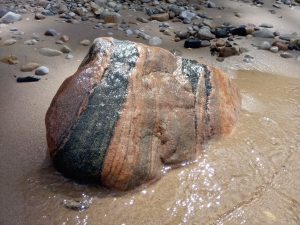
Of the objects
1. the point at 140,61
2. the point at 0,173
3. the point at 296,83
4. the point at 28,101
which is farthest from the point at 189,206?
the point at 296,83

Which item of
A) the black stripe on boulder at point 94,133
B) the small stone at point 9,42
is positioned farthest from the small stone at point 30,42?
the black stripe on boulder at point 94,133

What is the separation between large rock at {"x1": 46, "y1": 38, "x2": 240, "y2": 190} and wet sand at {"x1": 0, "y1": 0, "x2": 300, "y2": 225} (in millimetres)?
96

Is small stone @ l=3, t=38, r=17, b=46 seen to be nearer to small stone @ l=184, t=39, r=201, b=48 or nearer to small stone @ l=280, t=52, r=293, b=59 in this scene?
small stone @ l=184, t=39, r=201, b=48

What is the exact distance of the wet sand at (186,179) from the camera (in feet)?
6.13

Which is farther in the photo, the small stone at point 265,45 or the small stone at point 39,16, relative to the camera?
the small stone at point 39,16

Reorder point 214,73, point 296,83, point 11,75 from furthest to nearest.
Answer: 1. point 296,83
2. point 11,75
3. point 214,73

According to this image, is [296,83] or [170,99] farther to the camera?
Result: [296,83]

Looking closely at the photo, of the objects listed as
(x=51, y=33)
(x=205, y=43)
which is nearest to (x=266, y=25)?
(x=205, y=43)

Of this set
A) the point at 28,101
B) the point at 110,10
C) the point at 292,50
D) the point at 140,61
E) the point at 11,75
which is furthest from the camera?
the point at 110,10

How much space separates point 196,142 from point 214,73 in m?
0.55

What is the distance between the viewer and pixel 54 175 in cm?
Answer: 209

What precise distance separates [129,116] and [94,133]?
0.21 m

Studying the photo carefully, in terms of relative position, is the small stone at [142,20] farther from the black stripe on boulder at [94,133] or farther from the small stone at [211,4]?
the black stripe on boulder at [94,133]

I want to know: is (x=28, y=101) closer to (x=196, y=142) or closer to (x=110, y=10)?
(x=196, y=142)
